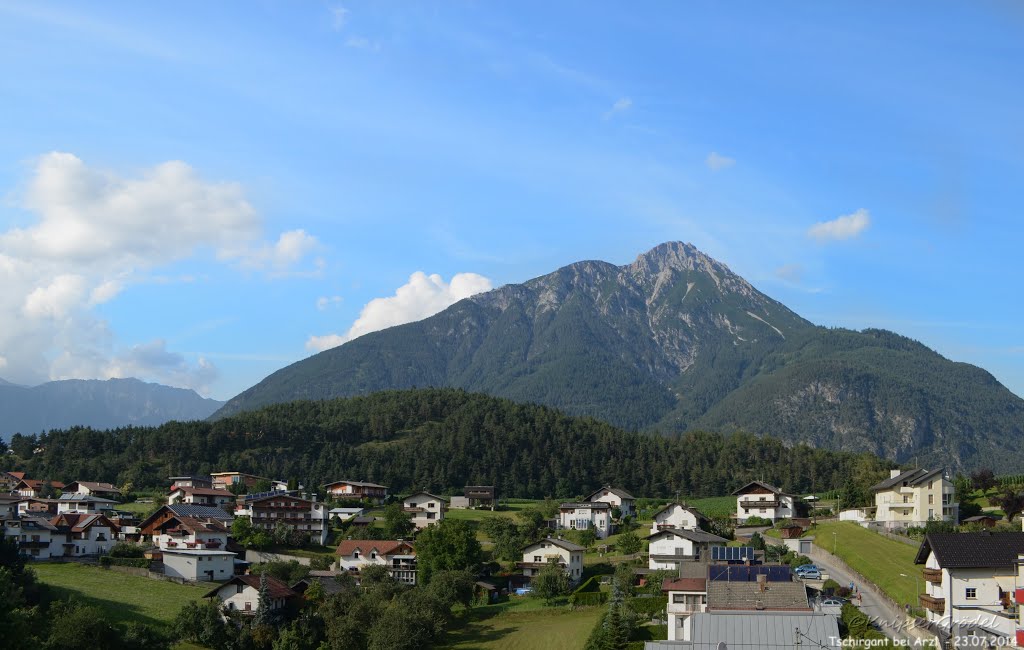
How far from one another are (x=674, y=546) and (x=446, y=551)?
15.3 m

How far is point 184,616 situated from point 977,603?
38302 millimetres

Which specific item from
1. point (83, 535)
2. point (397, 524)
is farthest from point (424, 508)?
point (83, 535)

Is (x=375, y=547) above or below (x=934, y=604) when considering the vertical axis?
below

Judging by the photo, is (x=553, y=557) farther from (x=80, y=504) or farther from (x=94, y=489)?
(x=94, y=489)

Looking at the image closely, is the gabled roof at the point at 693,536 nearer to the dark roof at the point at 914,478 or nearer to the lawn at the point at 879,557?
the lawn at the point at 879,557

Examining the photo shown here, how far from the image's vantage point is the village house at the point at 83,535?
69.6 meters

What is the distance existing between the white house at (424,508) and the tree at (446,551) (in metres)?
23.3

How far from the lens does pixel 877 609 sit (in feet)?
154

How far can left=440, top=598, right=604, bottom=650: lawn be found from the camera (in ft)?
172

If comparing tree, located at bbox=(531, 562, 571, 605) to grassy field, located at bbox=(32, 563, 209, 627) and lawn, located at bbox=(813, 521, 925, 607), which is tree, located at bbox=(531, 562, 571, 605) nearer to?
lawn, located at bbox=(813, 521, 925, 607)

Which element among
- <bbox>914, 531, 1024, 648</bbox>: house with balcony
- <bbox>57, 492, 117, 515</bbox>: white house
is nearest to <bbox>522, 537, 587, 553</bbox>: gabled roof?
<bbox>914, 531, 1024, 648</bbox>: house with balcony

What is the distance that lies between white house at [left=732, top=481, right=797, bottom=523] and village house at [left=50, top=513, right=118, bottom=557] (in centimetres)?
5183

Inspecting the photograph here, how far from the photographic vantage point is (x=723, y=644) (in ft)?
104

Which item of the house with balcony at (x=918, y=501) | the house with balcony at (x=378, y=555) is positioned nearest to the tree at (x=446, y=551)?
the house with balcony at (x=378, y=555)
